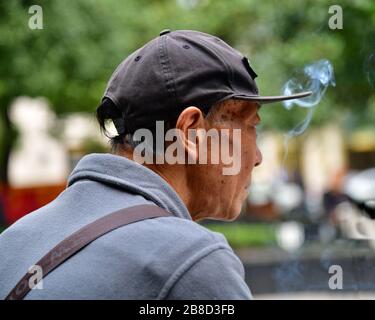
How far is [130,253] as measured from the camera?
1.18m

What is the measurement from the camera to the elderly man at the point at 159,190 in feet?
3.85

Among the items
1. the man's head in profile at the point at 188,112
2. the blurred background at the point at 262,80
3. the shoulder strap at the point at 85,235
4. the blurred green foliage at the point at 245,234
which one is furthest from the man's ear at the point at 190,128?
the blurred green foliage at the point at 245,234

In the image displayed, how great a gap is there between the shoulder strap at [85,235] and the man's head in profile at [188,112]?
0.17 m

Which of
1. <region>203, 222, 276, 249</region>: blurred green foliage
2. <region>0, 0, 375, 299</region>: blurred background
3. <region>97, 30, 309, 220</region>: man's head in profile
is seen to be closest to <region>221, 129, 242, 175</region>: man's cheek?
<region>97, 30, 309, 220</region>: man's head in profile

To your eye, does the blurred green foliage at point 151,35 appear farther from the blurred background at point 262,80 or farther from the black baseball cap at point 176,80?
the black baseball cap at point 176,80

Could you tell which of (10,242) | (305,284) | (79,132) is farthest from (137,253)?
(79,132)

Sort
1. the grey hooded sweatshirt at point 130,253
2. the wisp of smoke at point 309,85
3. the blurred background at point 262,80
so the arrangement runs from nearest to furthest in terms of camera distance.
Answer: the grey hooded sweatshirt at point 130,253 < the wisp of smoke at point 309,85 < the blurred background at point 262,80

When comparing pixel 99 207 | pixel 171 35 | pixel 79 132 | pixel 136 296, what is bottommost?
pixel 79 132

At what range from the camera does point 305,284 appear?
4.63 metres

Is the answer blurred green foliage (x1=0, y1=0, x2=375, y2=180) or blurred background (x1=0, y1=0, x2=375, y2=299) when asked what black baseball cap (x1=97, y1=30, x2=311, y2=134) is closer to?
blurred background (x1=0, y1=0, x2=375, y2=299)

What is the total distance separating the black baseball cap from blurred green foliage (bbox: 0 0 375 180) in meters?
3.99

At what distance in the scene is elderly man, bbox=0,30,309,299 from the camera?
1173 mm

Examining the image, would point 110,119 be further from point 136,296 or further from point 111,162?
point 136,296

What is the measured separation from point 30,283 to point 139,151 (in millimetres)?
309
